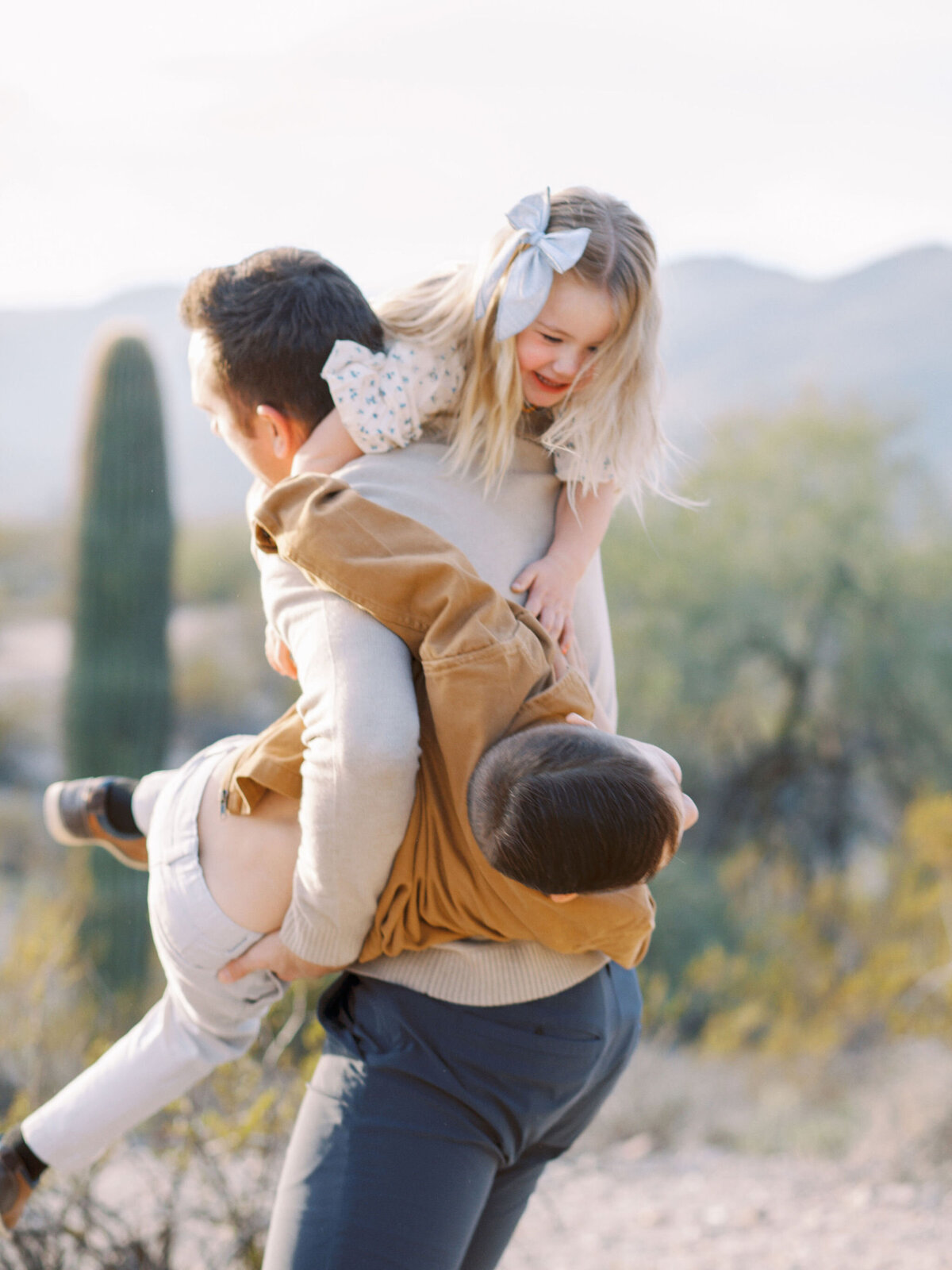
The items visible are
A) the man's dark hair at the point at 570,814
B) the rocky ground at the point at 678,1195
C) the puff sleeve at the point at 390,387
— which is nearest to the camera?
the man's dark hair at the point at 570,814

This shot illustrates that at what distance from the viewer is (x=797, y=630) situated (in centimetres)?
980

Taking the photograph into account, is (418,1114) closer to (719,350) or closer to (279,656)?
(279,656)

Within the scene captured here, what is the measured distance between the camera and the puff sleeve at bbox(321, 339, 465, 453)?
117 centimetres

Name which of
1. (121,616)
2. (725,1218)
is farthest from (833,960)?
(121,616)

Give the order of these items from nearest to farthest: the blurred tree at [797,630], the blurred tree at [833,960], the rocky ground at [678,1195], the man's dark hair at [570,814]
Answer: the man's dark hair at [570,814] → the rocky ground at [678,1195] → the blurred tree at [833,960] → the blurred tree at [797,630]

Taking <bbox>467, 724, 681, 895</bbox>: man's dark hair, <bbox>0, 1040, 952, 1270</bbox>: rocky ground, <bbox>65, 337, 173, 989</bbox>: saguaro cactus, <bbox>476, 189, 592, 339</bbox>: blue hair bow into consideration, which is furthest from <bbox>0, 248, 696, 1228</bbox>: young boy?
<bbox>65, 337, 173, 989</bbox>: saguaro cactus

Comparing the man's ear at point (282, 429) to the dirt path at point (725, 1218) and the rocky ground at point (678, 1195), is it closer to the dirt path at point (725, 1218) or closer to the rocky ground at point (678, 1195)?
the rocky ground at point (678, 1195)

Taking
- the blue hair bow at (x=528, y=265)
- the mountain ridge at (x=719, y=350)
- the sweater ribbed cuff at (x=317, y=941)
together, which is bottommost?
the mountain ridge at (x=719, y=350)

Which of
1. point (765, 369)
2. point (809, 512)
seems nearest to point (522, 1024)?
point (809, 512)

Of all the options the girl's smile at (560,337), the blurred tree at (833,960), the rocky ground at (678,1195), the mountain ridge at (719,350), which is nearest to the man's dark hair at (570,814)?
the girl's smile at (560,337)

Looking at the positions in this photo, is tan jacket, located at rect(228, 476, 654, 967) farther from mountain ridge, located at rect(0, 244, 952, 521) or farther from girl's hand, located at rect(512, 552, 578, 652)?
mountain ridge, located at rect(0, 244, 952, 521)

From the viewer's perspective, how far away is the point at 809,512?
957 centimetres

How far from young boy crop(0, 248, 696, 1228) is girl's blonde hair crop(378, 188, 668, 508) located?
0.69ft

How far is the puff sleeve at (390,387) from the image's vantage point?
46.3 inches
